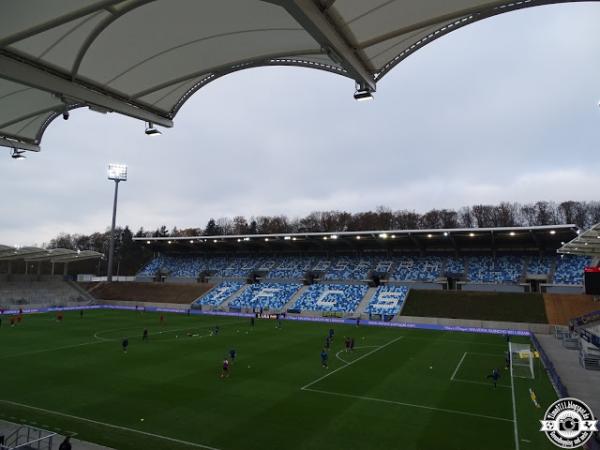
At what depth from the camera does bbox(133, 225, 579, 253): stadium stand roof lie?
57.4 m

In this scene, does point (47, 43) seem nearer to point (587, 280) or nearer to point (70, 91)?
point (70, 91)

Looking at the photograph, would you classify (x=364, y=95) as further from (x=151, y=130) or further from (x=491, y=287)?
(x=491, y=287)

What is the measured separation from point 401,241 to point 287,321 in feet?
82.9

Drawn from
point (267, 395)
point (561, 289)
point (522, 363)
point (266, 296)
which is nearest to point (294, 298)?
point (266, 296)

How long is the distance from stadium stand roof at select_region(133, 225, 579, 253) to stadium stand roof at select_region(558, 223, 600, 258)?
48.3ft

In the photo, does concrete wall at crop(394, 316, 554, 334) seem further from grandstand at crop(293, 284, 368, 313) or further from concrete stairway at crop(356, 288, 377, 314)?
Result: grandstand at crop(293, 284, 368, 313)

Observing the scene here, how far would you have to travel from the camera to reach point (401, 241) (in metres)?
67.1

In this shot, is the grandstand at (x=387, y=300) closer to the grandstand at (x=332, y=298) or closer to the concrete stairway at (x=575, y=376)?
the grandstand at (x=332, y=298)

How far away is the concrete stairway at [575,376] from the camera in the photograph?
20.2m

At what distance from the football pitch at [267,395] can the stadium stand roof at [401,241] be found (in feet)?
88.0

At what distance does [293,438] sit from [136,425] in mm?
6036

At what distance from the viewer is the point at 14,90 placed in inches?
390

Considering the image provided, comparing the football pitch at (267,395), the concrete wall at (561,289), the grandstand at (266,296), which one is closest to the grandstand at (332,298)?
the grandstand at (266,296)

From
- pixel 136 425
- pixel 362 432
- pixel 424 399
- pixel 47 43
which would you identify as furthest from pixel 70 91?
pixel 424 399
